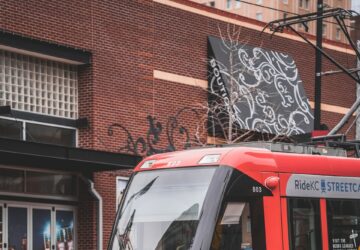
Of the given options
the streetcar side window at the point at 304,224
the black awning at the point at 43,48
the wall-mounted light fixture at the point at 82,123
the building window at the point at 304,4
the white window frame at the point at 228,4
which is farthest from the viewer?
the white window frame at the point at 228,4

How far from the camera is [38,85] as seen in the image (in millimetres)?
22547

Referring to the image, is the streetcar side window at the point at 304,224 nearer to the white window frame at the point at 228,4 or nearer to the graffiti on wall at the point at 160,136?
the graffiti on wall at the point at 160,136

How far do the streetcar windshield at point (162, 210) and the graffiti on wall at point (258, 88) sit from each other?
13.1m

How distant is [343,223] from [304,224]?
84cm

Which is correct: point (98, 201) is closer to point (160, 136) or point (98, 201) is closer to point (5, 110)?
point (160, 136)

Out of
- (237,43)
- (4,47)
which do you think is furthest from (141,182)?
(237,43)

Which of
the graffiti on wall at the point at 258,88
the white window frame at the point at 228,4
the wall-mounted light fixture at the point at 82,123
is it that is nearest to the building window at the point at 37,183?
the wall-mounted light fixture at the point at 82,123

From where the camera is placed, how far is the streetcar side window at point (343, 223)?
12.2m

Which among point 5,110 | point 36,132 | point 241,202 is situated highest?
point 5,110

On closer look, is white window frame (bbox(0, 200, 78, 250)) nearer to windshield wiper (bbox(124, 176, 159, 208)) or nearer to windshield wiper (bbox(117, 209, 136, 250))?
windshield wiper (bbox(124, 176, 159, 208))

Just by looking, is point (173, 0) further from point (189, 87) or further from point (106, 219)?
point (106, 219)

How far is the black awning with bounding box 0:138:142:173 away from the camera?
18.7 meters

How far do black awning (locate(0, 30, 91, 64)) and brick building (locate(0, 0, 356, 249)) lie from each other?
1.1 inches

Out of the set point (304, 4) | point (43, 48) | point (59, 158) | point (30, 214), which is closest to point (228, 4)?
point (304, 4)
